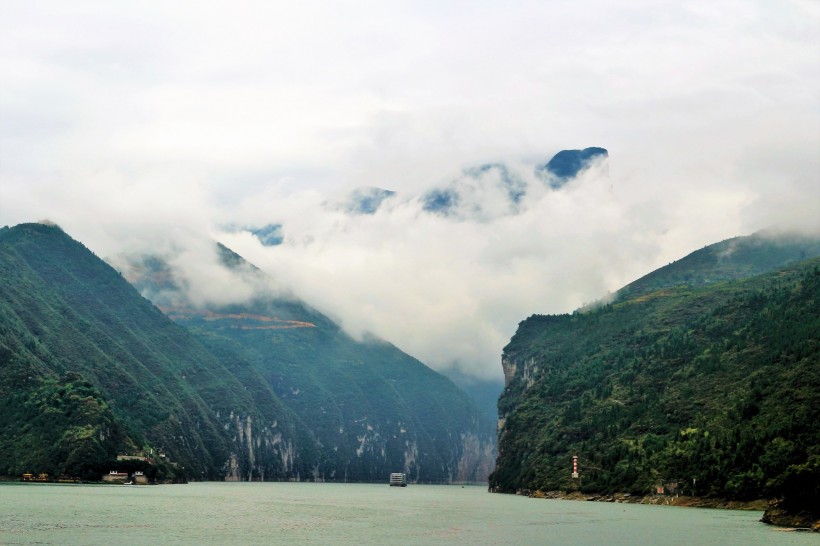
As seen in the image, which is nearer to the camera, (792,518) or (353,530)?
(353,530)

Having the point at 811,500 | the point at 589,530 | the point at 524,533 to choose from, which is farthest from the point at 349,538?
the point at 811,500

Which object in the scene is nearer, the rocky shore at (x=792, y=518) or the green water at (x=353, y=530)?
the green water at (x=353, y=530)

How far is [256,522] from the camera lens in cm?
18375

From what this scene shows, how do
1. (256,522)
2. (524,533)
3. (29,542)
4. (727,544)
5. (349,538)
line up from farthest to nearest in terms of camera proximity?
1. (256,522)
2. (524,533)
3. (349,538)
4. (727,544)
5. (29,542)

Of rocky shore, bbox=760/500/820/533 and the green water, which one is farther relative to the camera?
rocky shore, bbox=760/500/820/533

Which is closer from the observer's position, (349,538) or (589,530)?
(349,538)

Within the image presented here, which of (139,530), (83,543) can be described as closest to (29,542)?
(83,543)

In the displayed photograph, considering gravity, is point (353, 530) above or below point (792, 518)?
below

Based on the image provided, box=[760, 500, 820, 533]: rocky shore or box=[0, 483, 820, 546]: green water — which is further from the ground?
box=[760, 500, 820, 533]: rocky shore

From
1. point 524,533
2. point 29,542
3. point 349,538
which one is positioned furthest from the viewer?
point 524,533

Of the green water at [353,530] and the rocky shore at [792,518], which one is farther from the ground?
the rocky shore at [792,518]

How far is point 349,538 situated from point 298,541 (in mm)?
9618

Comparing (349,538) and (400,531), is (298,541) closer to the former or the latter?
(349,538)

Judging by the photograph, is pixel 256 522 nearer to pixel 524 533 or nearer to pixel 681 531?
pixel 524 533
